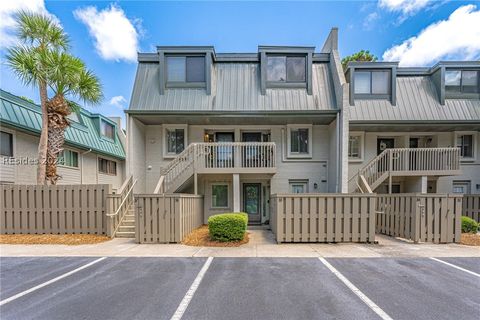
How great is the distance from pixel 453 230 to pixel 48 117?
597 inches

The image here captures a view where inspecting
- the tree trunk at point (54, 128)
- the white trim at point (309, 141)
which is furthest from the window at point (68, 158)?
the white trim at point (309, 141)

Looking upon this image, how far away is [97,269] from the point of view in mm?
5336

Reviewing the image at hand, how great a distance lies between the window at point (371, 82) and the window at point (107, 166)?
17816 millimetres

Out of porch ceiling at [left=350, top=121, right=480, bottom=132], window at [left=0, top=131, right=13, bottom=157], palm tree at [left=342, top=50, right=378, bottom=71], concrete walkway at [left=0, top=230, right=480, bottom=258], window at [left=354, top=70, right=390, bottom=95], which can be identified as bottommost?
concrete walkway at [left=0, top=230, right=480, bottom=258]

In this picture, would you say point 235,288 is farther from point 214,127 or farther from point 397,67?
point 397,67

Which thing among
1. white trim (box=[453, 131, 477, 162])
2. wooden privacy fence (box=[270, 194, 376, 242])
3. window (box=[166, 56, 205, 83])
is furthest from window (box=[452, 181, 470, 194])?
window (box=[166, 56, 205, 83])

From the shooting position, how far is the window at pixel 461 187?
40.0ft

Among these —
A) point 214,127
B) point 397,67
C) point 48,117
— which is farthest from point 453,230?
point 48,117

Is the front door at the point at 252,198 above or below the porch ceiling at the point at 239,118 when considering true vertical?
below

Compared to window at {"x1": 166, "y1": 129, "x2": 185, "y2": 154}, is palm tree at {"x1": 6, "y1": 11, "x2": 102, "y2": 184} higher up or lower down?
higher up

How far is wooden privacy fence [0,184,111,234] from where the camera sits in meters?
8.51

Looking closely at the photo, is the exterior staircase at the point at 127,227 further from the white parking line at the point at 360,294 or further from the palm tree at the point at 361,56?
the palm tree at the point at 361,56

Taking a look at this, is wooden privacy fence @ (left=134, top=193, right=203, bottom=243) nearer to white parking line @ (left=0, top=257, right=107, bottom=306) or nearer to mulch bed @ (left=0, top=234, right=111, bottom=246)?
mulch bed @ (left=0, top=234, right=111, bottom=246)

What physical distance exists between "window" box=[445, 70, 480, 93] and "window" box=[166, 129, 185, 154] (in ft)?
46.3
